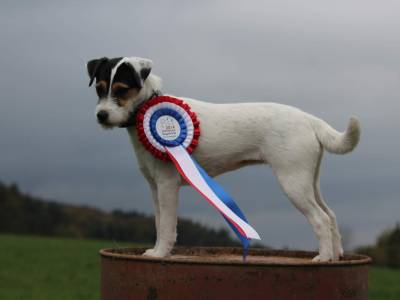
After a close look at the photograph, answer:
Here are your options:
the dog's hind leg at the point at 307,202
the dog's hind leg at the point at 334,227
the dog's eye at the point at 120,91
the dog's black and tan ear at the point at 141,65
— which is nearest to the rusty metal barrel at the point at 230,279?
the dog's hind leg at the point at 307,202

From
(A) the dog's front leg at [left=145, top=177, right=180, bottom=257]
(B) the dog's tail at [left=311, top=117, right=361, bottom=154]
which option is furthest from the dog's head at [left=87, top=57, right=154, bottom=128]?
(B) the dog's tail at [left=311, top=117, right=361, bottom=154]

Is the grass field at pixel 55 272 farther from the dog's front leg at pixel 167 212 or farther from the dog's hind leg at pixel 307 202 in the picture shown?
the dog's hind leg at pixel 307 202

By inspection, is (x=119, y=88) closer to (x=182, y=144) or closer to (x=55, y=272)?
(x=182, y=144)

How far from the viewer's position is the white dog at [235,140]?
3.20 m

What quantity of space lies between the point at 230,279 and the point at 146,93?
108cm

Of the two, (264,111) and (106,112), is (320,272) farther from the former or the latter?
(106,112)

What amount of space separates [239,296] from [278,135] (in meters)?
0.88

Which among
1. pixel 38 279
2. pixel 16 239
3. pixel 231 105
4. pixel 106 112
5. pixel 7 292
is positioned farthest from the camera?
pixel 16 239

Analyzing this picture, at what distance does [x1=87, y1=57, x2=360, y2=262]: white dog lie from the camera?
10.5ft

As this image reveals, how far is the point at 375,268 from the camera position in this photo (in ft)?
40.7

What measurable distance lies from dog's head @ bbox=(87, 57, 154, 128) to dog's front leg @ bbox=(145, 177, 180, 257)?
379 millimetres

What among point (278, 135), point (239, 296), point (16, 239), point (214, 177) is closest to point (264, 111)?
point (278, 135)

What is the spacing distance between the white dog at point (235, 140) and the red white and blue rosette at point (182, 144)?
0.05m

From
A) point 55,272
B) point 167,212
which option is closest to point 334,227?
point 167,212
